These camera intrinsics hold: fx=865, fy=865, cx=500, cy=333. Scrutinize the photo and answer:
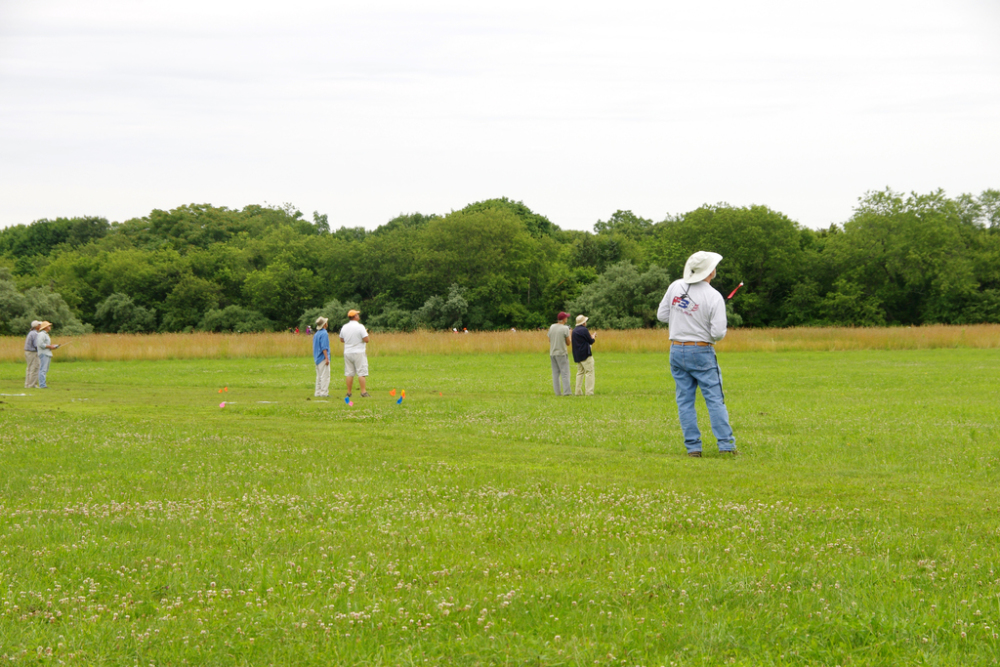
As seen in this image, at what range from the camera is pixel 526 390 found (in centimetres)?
2359

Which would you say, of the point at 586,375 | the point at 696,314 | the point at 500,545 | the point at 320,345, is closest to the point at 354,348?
the point at 320,345

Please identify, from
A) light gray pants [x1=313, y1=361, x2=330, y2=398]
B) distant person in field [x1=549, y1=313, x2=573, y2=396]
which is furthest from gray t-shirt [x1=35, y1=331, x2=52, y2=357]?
distant person in field [x1=549, y1=313, x2=573, y2=396]

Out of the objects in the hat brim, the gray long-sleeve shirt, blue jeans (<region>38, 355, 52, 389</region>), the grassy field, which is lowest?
the grassy field

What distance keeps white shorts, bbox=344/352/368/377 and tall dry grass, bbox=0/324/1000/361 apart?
75.9ft

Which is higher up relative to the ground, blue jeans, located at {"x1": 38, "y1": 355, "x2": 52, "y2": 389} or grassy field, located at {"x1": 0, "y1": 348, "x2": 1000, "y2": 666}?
blue jeans, located at {"x1": 38, "y1": 355, "x2": 52, "y2": 389}

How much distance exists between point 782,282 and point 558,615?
8991 centimetres

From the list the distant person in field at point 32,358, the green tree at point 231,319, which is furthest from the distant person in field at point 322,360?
the green tree at point 231,319

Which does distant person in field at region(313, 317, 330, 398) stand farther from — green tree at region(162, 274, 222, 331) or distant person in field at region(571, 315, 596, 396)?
green tree at region(162, 274, 222, 331)

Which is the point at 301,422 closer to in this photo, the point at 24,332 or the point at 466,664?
the point at 466,664

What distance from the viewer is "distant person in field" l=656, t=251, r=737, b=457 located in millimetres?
11250

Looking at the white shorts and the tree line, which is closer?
the white shorts

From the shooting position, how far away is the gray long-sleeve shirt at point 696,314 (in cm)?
1132

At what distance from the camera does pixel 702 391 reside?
11273mm

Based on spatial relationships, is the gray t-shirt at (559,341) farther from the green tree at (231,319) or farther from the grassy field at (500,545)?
the green tree at (231,319)
